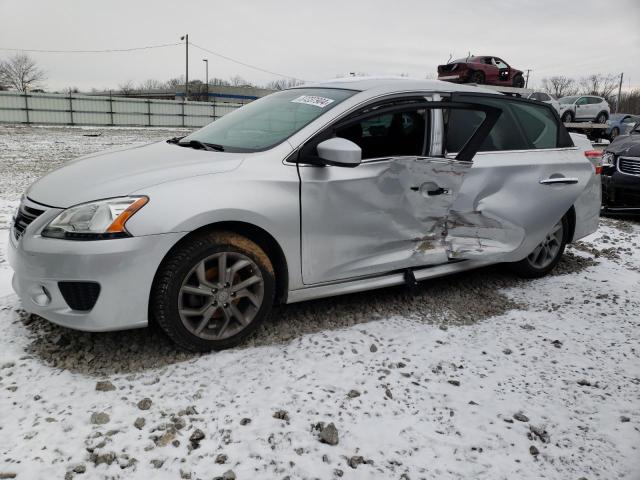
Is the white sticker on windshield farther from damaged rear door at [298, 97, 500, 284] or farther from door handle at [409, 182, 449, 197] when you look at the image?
door handle at [409, 182, 449, 197]

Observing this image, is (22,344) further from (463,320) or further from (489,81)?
(489,81)

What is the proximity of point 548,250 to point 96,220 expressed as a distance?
146 inches

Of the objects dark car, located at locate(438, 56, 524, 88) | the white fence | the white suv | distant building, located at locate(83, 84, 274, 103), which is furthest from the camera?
distant building, located at locate(83, 84, 274, 103)

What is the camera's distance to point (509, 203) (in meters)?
3.85

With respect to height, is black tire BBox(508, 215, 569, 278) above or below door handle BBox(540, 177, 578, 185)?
below

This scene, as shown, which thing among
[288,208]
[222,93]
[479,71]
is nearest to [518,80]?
[479,71]

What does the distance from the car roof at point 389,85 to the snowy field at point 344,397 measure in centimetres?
153

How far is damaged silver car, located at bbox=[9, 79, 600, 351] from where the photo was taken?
265cm

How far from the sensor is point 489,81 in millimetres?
16812

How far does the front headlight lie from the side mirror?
1018 mm

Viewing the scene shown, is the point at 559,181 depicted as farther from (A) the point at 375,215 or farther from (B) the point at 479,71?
(B) the point at 479,71

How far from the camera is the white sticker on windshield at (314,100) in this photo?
341 centimetres

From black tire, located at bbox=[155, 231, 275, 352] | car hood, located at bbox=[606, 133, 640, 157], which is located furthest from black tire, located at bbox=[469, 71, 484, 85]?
black tire, located at bbox=[155, 231, 275, 352]

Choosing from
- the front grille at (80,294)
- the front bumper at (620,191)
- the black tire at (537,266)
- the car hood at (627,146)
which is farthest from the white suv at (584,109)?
the front grille at (80,294)
